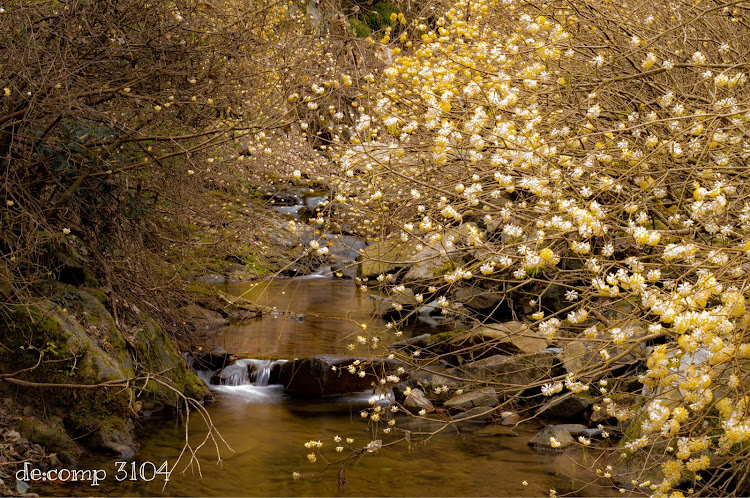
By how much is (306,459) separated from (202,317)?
3052mm

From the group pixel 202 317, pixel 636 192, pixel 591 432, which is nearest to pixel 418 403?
pixel 591 432

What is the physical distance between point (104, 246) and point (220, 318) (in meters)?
3.45

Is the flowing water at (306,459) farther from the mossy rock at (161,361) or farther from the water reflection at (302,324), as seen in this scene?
the water reflection at (302,324)

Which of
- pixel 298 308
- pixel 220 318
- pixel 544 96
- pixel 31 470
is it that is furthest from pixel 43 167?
pixel 298 308

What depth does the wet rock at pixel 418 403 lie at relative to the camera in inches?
250

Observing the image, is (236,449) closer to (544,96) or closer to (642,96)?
(544,96)

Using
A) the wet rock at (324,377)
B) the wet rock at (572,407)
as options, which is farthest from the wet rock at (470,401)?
the wet rock at (324,377)

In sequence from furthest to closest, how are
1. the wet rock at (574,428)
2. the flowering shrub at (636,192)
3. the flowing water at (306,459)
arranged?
the wet rock at (574,428) < the flowing water at (306,459) < the flowering shrub at (636,192)

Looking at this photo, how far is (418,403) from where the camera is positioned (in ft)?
21.2

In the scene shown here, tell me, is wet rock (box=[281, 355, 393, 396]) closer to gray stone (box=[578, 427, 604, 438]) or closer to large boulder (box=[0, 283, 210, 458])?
large boulder (box=[0, 283, 210, 458])

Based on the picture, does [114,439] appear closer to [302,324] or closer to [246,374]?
[246,374]

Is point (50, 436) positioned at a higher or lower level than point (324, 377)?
higher

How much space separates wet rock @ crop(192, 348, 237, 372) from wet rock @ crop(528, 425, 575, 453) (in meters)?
3.34

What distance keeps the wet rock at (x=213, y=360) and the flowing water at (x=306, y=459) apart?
143 millimetres
